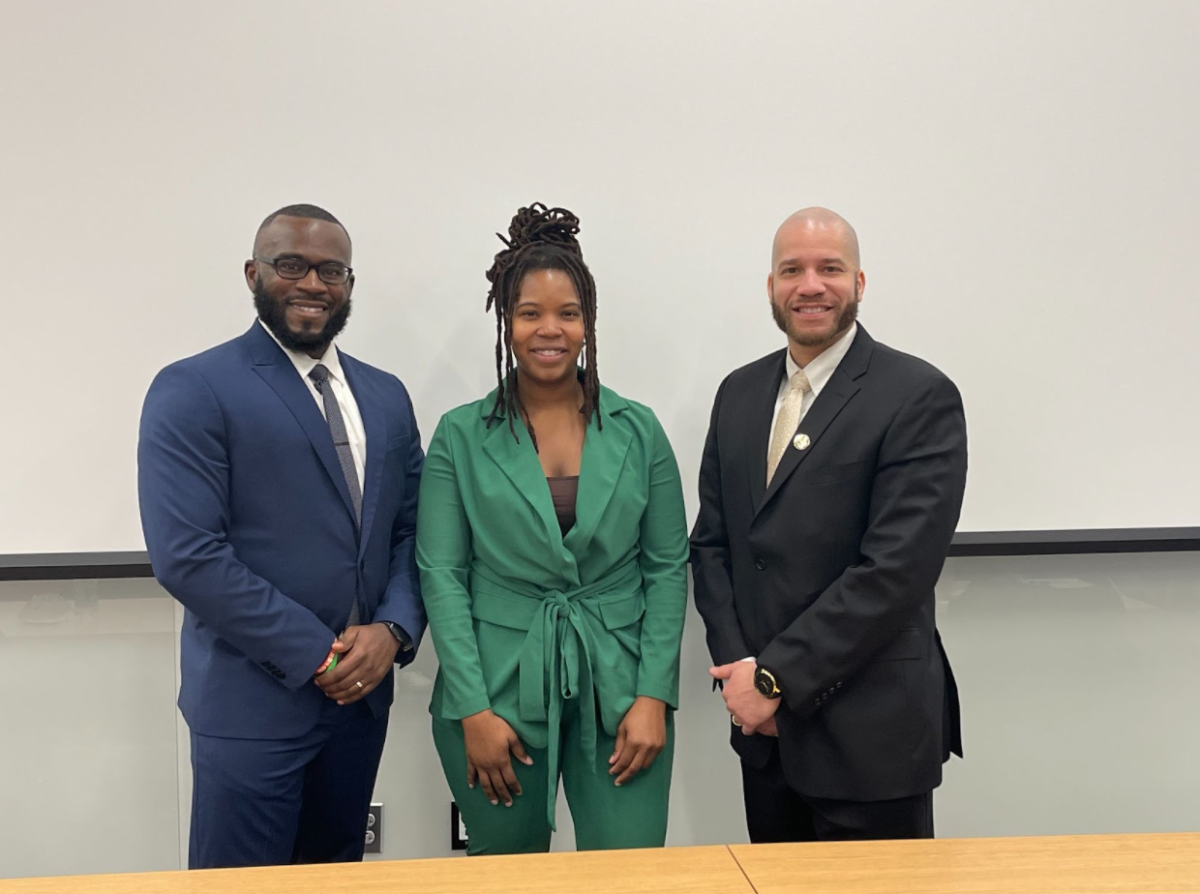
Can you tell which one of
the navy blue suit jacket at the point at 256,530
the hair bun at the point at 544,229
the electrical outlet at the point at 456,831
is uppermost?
the hair bun at the point at 544,229

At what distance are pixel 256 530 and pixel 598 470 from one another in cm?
72

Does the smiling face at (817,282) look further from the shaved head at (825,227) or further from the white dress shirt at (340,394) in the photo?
the white dress shirt at (340,394)

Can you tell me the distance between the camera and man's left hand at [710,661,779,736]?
197 centimetres

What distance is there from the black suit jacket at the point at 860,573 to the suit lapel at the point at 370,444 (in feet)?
2.61

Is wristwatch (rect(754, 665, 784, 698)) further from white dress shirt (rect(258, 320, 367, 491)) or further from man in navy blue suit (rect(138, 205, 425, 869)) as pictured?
white dress shirt (rect(258, 320, 367, 491))

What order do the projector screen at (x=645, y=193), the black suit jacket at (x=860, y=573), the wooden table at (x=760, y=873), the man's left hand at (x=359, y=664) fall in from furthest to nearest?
the projector screen at (x=645, y=193) < the man's left hand at (x=359, y=664) < the black suit jacket at (x=860, y=573) < the wooden table at (x=760, y=873)

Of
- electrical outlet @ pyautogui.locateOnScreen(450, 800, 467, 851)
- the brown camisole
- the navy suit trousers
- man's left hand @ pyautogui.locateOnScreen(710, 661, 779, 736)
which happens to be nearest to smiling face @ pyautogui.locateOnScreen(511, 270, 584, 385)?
the brown camisole

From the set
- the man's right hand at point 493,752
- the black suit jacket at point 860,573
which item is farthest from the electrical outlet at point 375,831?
the black suit jacket at point 860,573

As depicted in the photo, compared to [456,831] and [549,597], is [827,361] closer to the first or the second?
[549,597]

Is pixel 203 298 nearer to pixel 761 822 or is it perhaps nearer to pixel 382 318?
pixel 382 318

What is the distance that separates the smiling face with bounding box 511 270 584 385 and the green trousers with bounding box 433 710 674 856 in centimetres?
76

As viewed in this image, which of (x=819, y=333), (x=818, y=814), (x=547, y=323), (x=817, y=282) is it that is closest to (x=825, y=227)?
(x=817, y=282)

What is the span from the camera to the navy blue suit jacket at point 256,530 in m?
1.92

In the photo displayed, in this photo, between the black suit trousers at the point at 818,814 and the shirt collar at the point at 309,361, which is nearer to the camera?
the black suit trousers at the point at 818,814
